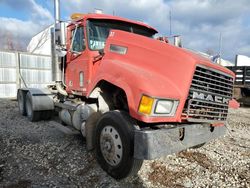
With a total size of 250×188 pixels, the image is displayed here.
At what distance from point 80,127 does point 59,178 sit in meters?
1.16

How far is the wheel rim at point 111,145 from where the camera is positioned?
337cm

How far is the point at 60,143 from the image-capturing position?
5.14 m

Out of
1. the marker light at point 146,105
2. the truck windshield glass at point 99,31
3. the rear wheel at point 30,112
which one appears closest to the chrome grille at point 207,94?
the marker light at point 146,105

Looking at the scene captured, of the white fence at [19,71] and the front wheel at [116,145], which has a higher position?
the white fence at [19,71]

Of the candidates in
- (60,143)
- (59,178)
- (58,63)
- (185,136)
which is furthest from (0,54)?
(185,136)

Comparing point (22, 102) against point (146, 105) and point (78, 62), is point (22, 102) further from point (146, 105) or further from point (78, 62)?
point (146, 105)

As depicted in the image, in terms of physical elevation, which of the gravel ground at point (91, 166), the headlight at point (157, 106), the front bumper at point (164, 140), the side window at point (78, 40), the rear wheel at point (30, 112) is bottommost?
the gravel ground at point (91, 166)

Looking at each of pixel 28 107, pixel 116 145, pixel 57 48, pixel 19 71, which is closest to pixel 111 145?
pixel 116 145

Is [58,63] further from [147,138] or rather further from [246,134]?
[246,134]

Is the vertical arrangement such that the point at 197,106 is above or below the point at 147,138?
above

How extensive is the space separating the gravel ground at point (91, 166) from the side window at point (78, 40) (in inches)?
67.7

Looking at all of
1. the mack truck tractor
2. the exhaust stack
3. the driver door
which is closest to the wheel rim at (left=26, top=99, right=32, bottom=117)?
the exhaust stack

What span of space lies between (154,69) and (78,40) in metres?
2.27

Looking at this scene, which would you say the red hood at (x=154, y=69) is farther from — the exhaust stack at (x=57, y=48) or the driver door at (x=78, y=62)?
the exhaust stack at (x=57, y=48)
